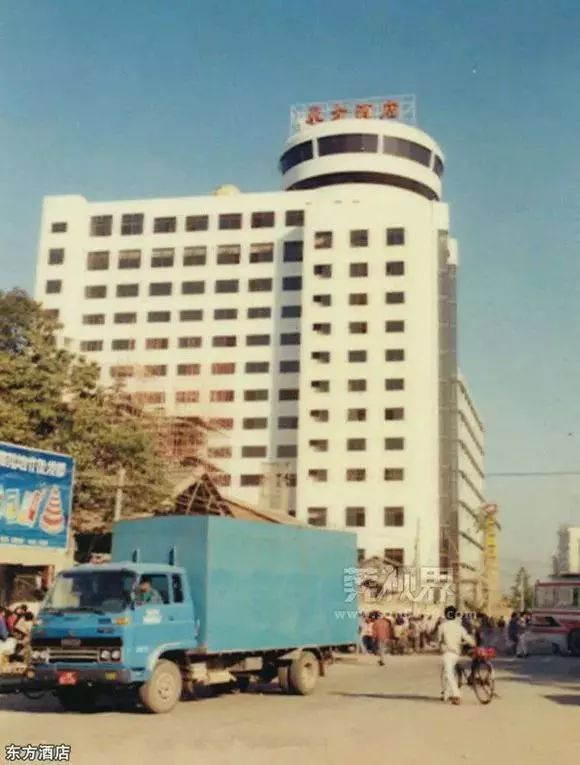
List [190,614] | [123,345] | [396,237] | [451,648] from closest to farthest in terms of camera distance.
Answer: [190,614], [451,648], [396,237], [123,345]

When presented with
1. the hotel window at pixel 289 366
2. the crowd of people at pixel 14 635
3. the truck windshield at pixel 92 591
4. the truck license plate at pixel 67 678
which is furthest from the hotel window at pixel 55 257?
the truck license plate at pixel 67 678

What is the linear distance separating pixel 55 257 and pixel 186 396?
16.0 meters

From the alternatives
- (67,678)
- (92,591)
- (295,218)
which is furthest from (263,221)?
(67,678)

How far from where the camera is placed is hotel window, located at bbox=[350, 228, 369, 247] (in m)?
68.0

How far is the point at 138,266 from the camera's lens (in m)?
72.2

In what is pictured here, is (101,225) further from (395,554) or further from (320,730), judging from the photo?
(320,730)

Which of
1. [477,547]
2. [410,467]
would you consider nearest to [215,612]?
[410,467]

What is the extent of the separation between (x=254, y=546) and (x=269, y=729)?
4.15 metres

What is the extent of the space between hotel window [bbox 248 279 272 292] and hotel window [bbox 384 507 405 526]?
20055 millimetres

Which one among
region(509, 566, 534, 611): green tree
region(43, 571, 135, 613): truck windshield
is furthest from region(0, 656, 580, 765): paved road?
region(509, 566, 534, 611): green tree

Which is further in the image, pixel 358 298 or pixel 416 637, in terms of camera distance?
pixel 358 298

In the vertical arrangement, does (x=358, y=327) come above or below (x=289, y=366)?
above

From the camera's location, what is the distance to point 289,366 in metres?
68.5

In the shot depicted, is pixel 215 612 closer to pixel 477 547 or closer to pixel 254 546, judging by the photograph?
pixel 254 546
